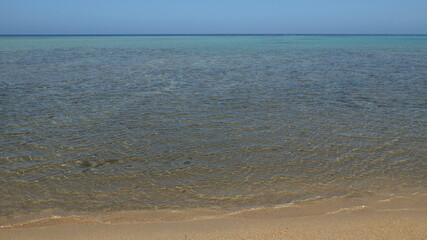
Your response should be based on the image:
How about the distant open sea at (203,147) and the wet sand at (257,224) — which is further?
the distant open sea at (203,147)

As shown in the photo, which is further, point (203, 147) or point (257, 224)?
point (203, 147)

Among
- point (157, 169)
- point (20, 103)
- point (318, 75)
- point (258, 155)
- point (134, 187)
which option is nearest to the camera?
point (134, 187)

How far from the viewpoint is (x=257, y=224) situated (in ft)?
16.2

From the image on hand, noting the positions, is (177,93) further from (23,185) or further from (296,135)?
(23,185)

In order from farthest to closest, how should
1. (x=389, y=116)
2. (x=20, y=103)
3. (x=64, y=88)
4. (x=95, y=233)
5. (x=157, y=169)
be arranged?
(x=64, y=88), (x=20, y=103), (x=389, y=116), (x=157, y=169), (x=95, y=233)

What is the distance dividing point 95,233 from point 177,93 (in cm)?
1008

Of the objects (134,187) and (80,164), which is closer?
(134,187)

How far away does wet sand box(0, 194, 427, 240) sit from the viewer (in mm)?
4633

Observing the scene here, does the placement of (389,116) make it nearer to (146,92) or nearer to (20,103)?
(146,92)

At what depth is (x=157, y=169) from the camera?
22.9 ft

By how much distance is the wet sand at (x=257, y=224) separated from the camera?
182 inches

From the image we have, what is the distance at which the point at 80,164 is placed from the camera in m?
7.18

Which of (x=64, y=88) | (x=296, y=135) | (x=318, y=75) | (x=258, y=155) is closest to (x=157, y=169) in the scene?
(x=258, y=155)

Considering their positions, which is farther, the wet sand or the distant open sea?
the distant open sea
